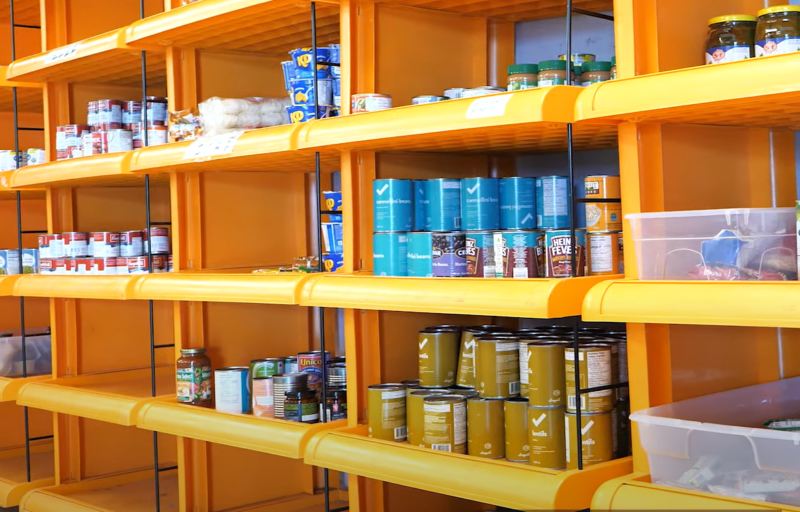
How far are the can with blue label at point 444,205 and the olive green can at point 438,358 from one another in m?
0.36

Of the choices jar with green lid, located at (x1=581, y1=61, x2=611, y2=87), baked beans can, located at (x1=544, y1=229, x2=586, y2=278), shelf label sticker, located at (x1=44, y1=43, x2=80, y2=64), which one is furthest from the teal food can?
shelf label sticker, located at (x1=44, y1=43, x2=80, y2=64)

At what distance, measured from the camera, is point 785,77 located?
5.62 feet

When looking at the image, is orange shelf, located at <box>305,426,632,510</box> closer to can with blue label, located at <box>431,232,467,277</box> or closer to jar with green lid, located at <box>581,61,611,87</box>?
can with blue label, located at <box>431,232,467,277</box>

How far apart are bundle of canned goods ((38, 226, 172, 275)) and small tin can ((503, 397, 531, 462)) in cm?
173

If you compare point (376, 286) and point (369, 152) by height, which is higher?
point (369, 152)

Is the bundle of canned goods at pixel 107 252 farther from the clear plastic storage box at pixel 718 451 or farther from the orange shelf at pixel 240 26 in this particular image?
the clear plastic storage box at pixel 718 451

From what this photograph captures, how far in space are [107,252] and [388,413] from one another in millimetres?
1610

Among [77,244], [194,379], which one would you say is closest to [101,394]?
[194,379]

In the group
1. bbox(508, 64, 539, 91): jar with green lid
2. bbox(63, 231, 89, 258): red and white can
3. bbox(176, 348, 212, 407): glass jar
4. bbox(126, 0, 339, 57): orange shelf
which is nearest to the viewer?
bbox(508, 64, 539, 91): jar with green lid

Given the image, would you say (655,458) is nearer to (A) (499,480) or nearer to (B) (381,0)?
(A) (499,480)

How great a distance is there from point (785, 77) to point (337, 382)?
5.80ft

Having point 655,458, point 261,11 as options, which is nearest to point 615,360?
point 655,458

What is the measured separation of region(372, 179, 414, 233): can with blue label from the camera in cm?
252

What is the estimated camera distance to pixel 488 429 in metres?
2.45
